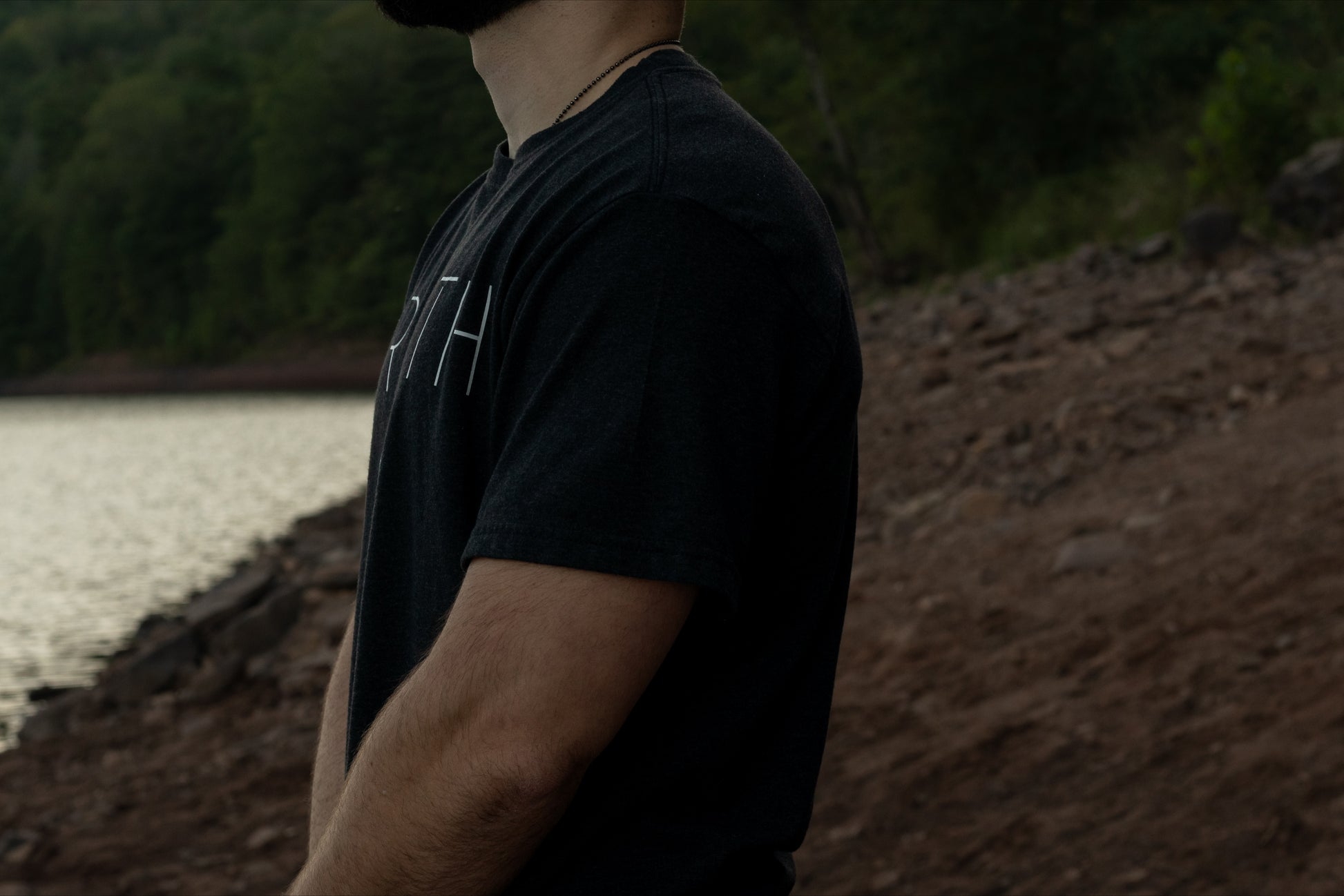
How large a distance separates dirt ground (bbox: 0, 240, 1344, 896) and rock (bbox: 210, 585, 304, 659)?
0.49ft

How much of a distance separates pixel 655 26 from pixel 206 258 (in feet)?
253

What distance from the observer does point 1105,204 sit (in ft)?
71.9

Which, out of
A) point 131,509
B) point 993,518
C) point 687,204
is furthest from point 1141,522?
point 131,509

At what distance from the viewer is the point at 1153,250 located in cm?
1467

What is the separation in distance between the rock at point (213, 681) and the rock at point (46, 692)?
1.65m

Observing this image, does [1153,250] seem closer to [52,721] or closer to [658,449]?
[52,721]

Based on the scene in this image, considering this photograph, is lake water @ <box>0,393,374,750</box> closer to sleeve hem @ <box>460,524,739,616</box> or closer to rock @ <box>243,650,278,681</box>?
rock @ <box>243,650,278,681</box>

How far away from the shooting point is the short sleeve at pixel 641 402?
3.62ft

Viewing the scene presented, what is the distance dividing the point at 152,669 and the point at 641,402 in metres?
9.52

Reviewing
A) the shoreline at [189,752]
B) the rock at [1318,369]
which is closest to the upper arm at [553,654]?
the shoreline at [189,752]

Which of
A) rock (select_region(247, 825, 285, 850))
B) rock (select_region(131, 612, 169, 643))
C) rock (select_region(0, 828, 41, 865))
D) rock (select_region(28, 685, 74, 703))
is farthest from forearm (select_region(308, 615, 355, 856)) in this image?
rock (select_region(131, 612, 169, 643))

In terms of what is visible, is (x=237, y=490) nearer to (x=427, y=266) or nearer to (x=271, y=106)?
(x=427, y=266)

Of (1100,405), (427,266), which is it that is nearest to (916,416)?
(1100,405)

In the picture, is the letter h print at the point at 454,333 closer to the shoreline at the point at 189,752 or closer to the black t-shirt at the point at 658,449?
the black t-shirt at the point at 658,449
